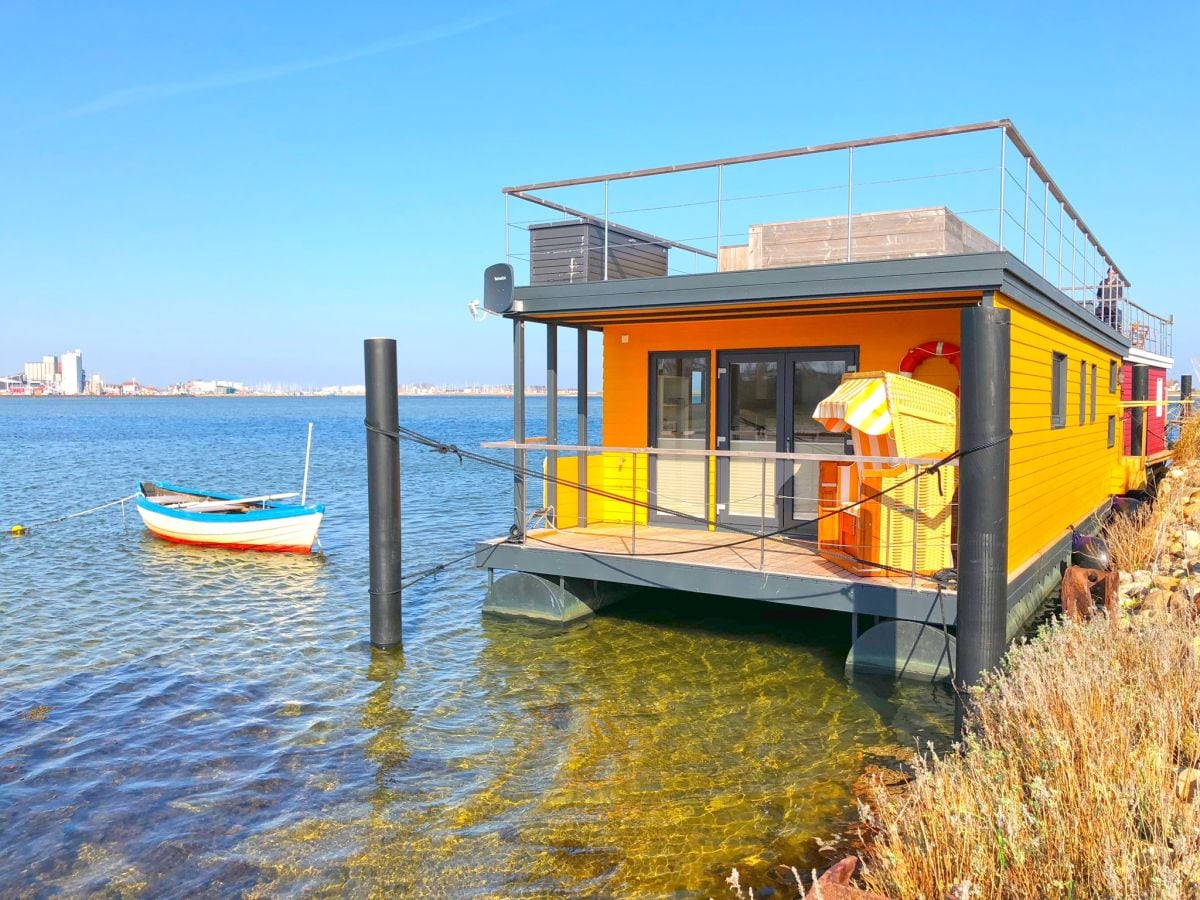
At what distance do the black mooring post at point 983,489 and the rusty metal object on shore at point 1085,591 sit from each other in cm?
302

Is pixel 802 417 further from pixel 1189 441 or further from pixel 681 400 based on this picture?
pixel 1189 441

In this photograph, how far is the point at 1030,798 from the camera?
4.18 meters

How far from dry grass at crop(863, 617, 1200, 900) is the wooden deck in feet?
9.92

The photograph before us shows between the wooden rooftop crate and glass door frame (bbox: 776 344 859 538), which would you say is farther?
glass door frame (bbox: 776 344 859 538)

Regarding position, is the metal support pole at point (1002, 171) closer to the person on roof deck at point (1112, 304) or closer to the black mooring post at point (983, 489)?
the black mooring post at point (983, 489)

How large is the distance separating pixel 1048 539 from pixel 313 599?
368 inches

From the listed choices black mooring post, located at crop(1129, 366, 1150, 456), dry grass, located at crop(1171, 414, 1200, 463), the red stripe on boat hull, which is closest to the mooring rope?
the red stripe on boat hull

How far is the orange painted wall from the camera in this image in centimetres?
1030

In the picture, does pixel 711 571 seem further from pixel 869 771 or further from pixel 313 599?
pixel 313 599

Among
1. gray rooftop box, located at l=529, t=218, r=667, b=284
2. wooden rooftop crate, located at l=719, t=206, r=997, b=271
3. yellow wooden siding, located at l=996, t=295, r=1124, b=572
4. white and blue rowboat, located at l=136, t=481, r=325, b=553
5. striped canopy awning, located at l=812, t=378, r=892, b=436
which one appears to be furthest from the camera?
white and blue rowboat, located at l=136, t=481, r=325, b=553

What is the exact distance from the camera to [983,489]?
5375mm

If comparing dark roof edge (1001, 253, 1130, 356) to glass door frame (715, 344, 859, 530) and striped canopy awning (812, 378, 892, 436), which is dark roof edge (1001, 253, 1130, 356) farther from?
glass door frame (715, 344, 859, 530)

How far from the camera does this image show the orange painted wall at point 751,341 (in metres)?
10.3

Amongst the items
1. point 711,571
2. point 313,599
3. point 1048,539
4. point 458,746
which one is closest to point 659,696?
point 711,571
